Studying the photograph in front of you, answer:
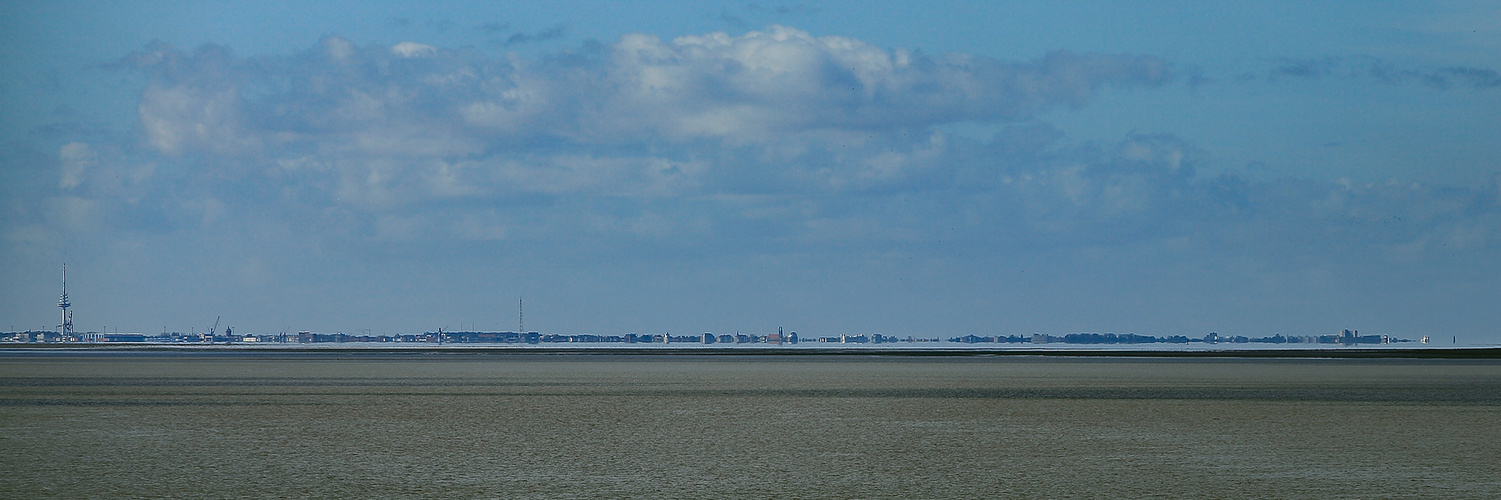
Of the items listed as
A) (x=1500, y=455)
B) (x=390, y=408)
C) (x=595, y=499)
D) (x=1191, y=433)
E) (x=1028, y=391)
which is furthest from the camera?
(x=1028, y=391)

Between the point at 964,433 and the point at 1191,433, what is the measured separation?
3.53 m

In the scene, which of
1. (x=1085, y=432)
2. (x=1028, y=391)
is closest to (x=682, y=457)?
(x=1085, y=432)

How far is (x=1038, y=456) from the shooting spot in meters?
18.1

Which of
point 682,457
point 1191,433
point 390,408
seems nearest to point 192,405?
point 390,408

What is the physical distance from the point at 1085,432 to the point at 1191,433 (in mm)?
1620

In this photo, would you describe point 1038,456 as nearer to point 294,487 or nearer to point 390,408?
point 294,487

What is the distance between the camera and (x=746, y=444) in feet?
65.2

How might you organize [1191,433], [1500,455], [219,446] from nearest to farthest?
1. [1500,455]
2. [219,446]
3. [1191,433]

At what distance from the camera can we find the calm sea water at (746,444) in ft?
48.4

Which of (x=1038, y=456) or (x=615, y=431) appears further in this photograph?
(x=615, y=431)

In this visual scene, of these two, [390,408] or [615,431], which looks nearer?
[615,431]

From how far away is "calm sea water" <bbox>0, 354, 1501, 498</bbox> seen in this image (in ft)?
48.4

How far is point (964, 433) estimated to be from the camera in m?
22.1

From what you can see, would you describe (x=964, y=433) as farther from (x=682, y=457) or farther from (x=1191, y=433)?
(x=682, y=457)
